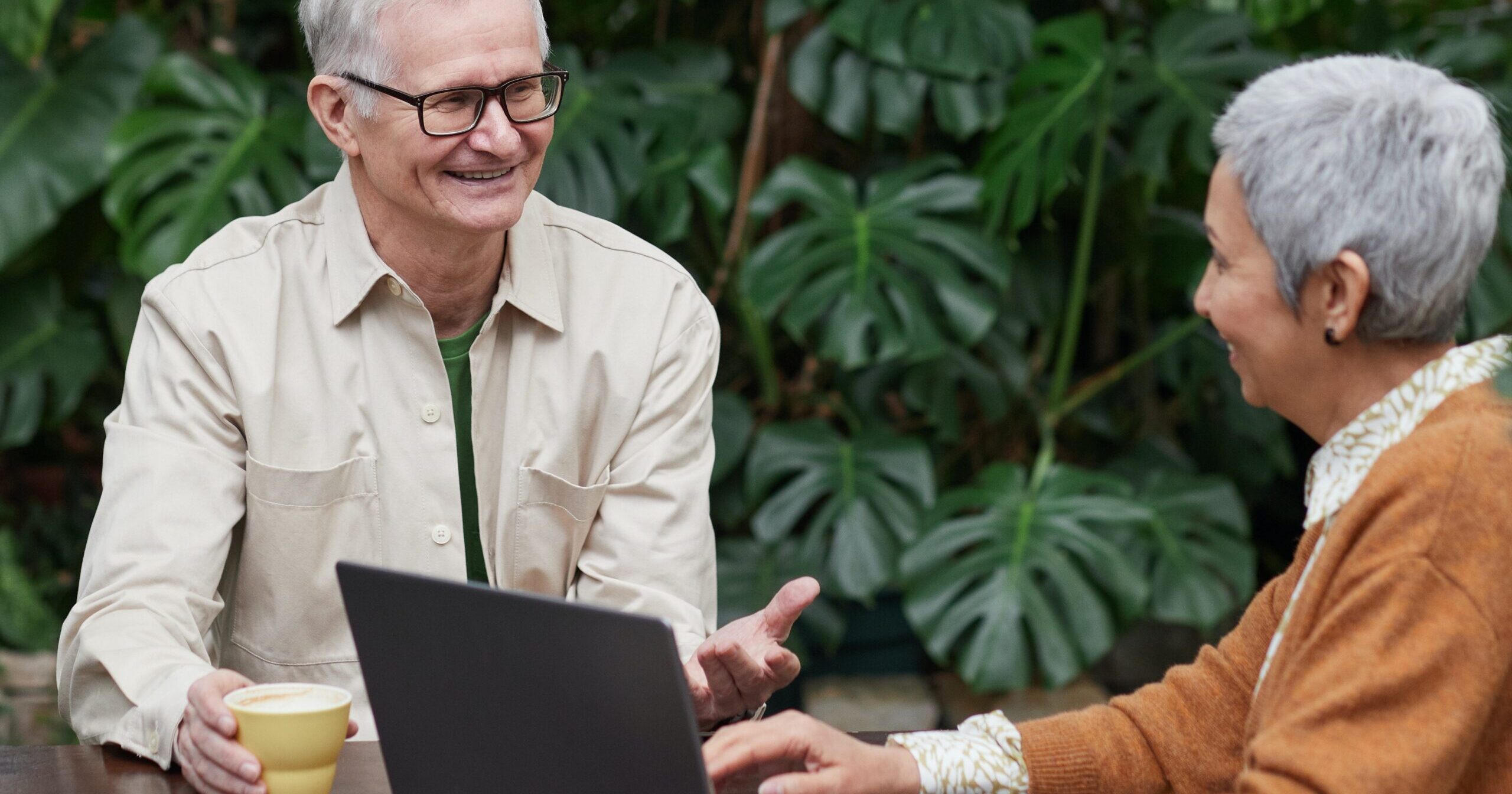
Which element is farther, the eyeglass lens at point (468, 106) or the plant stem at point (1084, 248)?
the plant stem at point (1084, 248)

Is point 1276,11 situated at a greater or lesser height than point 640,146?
greater

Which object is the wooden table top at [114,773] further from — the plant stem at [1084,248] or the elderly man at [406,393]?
the plant stem at [1084,248]

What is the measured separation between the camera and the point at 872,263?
2816mm

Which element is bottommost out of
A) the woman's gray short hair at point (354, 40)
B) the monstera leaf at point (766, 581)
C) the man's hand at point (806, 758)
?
the monstera leaf at point (766, 581)

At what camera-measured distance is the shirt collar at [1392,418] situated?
1021mm

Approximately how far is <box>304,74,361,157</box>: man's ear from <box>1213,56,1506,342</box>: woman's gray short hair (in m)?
0.97

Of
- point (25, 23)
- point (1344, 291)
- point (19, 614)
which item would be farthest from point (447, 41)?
point (19, 614)

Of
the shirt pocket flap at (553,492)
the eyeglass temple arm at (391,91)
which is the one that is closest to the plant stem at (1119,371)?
the shirt pocket flap at (553,492)

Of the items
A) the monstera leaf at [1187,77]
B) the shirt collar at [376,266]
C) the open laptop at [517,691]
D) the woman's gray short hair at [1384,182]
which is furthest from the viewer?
the monstera leaf at [1187,77]

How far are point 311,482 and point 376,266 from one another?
24 centimetres

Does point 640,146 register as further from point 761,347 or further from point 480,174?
point 480,174

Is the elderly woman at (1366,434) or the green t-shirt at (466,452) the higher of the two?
the elderly woman at (1366,434)

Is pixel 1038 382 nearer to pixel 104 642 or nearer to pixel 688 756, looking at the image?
pixel 104 642

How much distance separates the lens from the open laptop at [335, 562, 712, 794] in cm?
87
